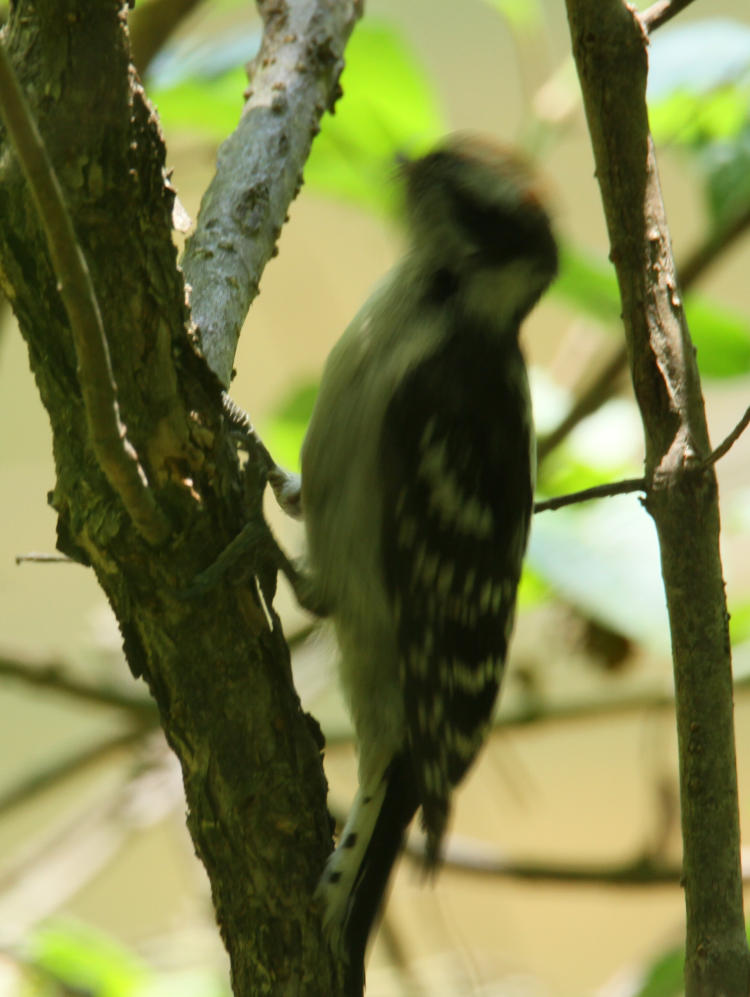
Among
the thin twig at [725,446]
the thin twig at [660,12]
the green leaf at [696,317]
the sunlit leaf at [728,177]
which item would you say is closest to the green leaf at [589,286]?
the green leaf at [696,317]

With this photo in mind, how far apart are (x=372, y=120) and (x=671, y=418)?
5.39ft

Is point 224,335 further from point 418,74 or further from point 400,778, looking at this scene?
point 418,74

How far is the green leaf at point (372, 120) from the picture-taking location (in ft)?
9.53

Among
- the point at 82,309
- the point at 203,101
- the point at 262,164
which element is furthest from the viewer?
the point at 203,101

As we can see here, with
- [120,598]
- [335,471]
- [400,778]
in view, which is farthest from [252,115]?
[400,778]

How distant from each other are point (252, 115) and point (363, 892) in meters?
1.47

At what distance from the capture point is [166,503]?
1.71 m

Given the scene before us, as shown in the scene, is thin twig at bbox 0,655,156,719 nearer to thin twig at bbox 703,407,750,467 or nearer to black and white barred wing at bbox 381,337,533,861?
black and white barred wing at bbox 381,337,533,861

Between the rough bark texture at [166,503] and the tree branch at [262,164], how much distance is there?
0.26 meters

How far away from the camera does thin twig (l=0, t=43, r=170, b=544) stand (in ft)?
3.98

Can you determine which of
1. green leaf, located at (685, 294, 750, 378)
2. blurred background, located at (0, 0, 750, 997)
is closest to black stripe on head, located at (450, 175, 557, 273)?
blurred background, located at (0, 0, 750, 997)

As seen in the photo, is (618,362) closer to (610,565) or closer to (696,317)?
(696,317)

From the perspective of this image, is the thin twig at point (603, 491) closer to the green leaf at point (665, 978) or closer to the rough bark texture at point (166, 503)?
the rough bark texture at point (166, 503)

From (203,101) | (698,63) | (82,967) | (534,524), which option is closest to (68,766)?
(82,967)
